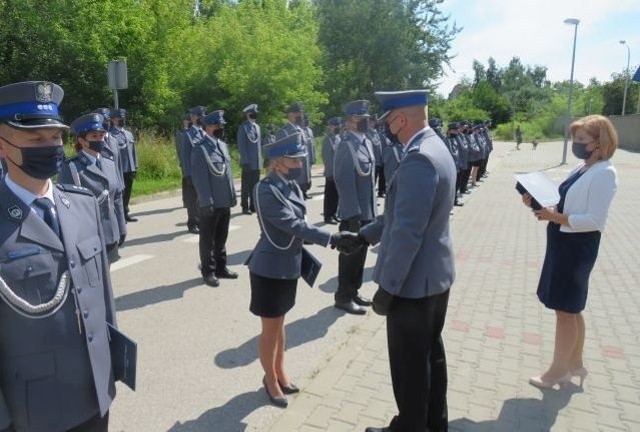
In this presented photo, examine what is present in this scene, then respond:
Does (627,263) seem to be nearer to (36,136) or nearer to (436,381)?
(436,381)

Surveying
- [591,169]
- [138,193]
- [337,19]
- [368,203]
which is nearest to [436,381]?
[591,169]

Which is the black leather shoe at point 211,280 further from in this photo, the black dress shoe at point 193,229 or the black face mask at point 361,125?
the black dress shoe at point 193,229

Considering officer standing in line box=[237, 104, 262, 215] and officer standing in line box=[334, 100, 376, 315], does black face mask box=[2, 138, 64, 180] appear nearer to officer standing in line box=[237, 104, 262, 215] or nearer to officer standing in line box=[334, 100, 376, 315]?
officer standing in line box=[334, 100, 376, 315]

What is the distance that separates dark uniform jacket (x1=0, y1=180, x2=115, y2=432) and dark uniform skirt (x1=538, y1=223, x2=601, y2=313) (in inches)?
122

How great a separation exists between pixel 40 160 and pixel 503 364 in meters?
3.94

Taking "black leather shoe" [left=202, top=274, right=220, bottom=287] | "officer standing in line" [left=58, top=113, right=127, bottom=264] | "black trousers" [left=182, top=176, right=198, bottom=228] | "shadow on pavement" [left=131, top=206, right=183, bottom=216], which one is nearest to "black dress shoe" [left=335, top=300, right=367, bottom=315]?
"black leather shoe" [left=202, top=274, right=220, bottom=287]

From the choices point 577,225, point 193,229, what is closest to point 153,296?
point 193,229

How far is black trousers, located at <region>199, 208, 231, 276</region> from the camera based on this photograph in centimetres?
650

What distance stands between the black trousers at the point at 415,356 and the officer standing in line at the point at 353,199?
2.36 metres

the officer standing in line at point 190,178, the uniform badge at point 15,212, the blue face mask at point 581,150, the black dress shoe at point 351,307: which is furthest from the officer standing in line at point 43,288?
the officer standing in line at point 190,178

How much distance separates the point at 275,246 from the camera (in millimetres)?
3646

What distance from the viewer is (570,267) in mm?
3705

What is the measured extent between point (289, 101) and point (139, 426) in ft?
70.6

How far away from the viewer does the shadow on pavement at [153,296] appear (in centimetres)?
566
